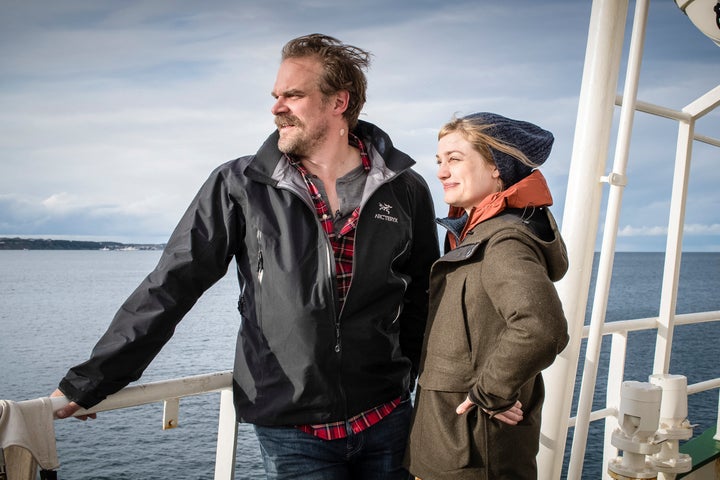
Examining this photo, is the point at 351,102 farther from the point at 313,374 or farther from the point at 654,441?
the point at 654,441

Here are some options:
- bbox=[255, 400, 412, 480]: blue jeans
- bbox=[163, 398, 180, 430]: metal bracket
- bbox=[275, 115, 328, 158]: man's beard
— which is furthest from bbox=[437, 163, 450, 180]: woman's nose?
bbox=[163, 398, 180, 430]: metal bracket

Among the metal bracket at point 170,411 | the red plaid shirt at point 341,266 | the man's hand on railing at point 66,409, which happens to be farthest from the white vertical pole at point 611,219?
the man's hand on railing at point 66,409

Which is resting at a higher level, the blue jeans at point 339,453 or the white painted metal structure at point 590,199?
the white painted metal structure at point 590,199

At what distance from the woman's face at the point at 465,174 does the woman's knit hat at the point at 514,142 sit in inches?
1.4

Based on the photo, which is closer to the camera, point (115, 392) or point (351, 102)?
point (115, 392)

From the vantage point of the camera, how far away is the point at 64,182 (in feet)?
340

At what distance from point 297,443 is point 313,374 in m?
0.22

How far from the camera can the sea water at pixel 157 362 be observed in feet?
92.2

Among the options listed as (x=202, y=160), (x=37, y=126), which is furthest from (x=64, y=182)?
(x=202, y=160)

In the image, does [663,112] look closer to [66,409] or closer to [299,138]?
[299,138]

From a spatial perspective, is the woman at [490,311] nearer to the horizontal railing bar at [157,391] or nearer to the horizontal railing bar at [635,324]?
the horizontal railing bar at [157,391]

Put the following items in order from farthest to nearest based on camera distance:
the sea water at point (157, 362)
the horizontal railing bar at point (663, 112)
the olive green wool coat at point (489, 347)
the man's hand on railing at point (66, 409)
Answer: the sea water at point (157, 362)
the horizontal railing bar at point (663, 112)
the man's hand on railing at point (66, 409)
the olive green wool coat at point (489, 347)

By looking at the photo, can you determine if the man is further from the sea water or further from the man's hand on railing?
the sea water

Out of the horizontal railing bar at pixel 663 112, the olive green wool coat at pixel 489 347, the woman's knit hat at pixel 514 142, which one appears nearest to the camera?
the olive green wool coat at pixel 489 347
